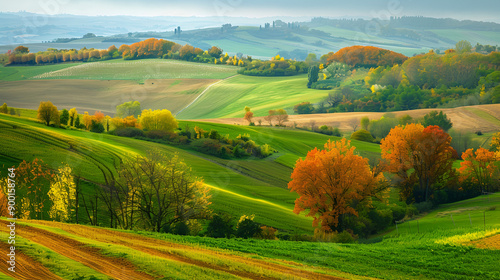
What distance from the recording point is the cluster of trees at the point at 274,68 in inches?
6688

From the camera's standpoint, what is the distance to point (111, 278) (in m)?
14.7

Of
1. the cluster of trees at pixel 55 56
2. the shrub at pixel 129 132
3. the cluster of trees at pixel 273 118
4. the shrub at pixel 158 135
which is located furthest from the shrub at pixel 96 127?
the cluster of trees at pixel 55 56

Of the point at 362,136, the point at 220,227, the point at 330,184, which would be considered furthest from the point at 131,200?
the point at 362,136

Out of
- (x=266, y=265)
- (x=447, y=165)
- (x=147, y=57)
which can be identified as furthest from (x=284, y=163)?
(x=147, y=57)

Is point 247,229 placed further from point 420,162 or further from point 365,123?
point 365,123

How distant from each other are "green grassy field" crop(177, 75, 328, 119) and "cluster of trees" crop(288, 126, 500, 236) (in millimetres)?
69850

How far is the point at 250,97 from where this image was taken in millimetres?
140750

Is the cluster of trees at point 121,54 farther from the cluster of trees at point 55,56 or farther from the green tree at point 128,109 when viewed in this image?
the green tree at point 128,109

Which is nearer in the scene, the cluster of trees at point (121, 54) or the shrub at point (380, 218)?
the shrub at point (380, 218)

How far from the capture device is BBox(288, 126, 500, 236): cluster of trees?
38.3m

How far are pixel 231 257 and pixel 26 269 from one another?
9072 mm

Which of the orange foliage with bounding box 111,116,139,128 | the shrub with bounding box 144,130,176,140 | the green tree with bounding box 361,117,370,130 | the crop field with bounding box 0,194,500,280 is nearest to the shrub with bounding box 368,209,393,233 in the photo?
the crop field with bounding box 0,194,500,280

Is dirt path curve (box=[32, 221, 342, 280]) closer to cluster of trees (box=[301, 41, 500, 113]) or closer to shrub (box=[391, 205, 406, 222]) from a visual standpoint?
shrub (box=[391, 205, 406, 222])

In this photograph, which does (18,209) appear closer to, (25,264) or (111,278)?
(25,264)
